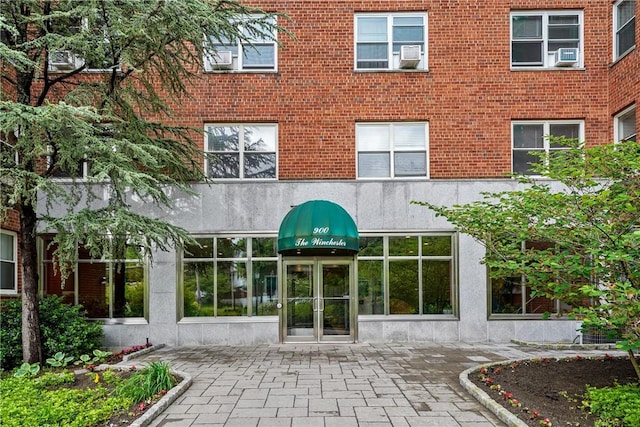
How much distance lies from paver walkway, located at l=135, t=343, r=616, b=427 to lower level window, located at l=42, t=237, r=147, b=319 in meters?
2.12

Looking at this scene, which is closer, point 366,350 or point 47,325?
point 47,325

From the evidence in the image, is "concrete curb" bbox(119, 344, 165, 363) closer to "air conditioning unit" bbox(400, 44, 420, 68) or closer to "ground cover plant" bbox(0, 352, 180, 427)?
"ground cover plant" bbox(0, 352, 180, 427)

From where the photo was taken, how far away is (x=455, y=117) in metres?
13.6

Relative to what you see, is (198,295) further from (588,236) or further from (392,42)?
(588,236)

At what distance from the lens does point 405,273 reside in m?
13.5

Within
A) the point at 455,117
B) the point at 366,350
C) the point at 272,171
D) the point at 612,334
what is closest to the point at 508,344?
the point at 366,350

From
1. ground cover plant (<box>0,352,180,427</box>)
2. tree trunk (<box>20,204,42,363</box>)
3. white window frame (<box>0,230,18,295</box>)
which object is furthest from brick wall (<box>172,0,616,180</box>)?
ground cover plant (<box>0,352,180,427</box>)

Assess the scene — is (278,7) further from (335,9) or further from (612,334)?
(612,334)

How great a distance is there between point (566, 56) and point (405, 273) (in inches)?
315

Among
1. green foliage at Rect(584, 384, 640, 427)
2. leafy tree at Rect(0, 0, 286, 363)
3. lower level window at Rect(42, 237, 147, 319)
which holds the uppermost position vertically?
leafy tree at Rect(0, 0, 286, 363)

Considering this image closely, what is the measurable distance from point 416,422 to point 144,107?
9.41m

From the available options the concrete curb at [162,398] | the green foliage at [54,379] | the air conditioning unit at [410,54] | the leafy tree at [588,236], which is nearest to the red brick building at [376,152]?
the air conditioning unit at [410,54]

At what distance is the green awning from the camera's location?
11.7 meters

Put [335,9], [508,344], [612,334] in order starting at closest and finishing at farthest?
[612,334]
[508,344]
[335,9]
